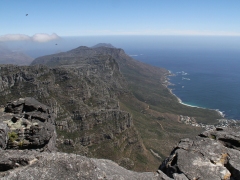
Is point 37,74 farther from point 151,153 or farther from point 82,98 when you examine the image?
point 151,153

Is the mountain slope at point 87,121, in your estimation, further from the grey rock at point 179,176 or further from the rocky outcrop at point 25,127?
the grey rock at point 179,176

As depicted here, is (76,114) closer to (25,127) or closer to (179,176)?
(25,127)

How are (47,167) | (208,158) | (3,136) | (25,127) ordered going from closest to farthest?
(47,167) < (3,136) < (208,158) < (25,127)

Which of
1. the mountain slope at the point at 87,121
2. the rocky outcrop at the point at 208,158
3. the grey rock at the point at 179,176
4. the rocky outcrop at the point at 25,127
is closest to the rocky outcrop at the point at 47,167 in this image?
the grey rock at the point at 179,176

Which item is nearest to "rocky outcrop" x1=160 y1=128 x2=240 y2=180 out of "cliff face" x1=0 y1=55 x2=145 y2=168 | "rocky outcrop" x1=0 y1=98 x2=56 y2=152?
"rocky outcrop" x1=0 y1=98 x2=56 y2=152

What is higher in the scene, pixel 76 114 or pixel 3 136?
pixel 3 136

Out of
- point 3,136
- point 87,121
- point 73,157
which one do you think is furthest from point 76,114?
point 73,157
